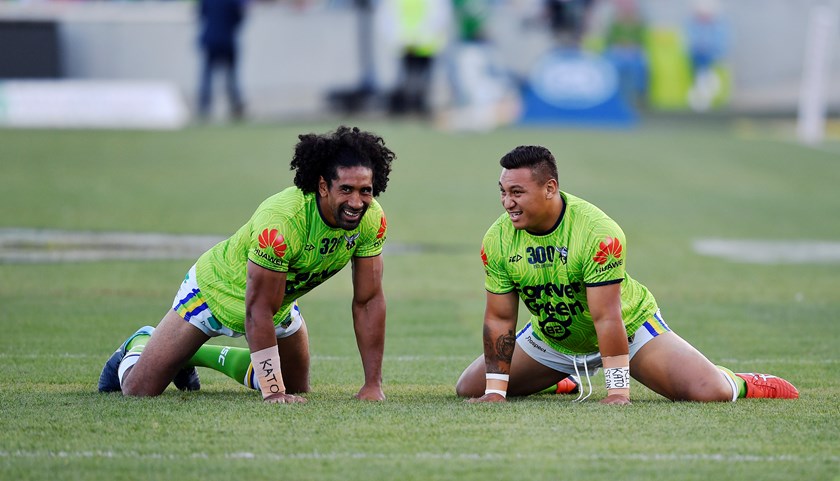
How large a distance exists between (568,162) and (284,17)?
1223 cm

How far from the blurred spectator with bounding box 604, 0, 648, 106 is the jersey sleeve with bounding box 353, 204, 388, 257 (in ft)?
90.8

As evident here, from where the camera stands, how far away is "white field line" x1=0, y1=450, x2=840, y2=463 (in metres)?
5.61

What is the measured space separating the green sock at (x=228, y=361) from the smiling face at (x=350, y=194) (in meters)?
1.28

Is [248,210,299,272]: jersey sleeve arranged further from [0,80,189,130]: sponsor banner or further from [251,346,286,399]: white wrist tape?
[0,80,189,130]: sponsor banner

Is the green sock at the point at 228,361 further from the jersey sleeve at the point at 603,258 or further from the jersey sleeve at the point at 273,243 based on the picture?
the jersey sleeve at the point at 603,258

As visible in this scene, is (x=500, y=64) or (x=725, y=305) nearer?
(x=725, y=305)

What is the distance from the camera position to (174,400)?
277 inches

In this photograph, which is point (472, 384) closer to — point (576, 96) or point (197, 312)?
point (197, 312)

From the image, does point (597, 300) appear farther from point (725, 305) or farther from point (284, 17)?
point (284, 17)

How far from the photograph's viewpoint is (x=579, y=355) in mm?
7379

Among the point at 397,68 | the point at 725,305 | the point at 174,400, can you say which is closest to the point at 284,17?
the point at 397,68

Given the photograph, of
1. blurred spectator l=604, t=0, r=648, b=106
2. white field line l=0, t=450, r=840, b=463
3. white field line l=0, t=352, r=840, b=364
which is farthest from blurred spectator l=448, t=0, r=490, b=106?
white field line l=0, t=450, r=840, b=463

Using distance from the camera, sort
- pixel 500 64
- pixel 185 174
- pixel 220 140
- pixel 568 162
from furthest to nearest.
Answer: pixel 500 64 < pixel 220 140 < pixel 568 162 < pixel 185 174

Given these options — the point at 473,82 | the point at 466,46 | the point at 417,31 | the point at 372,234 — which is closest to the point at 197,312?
the point at 372,234
